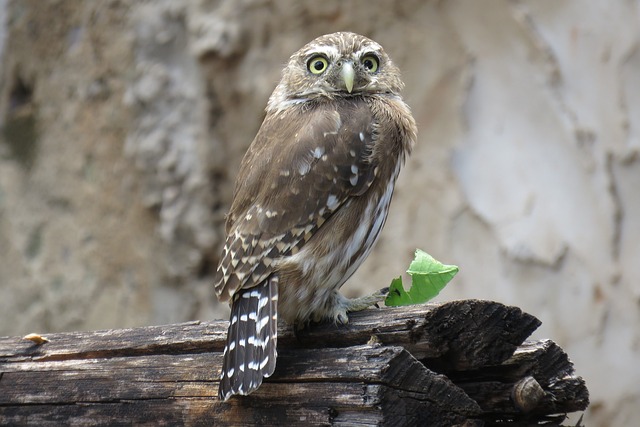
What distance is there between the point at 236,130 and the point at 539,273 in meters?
1.99

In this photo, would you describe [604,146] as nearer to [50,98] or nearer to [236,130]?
[236,130]

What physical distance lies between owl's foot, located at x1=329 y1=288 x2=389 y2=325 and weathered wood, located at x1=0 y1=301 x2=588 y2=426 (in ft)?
0.17

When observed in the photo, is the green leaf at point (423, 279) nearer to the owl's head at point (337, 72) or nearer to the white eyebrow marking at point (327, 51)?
the owl's head at point (337, 72)

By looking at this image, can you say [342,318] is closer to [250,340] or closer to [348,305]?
[348,305]

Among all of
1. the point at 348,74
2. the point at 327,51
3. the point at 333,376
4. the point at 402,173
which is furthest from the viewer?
the point at 402,173

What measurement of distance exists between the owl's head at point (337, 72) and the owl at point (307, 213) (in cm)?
12

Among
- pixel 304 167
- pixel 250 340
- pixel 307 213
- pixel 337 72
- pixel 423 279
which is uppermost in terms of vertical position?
pixel 337 72

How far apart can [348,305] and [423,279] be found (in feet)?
0.90

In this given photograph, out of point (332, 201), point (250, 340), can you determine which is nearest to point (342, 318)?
point (250, 340)

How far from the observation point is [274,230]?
130 inches

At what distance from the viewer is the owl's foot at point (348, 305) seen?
3123mm

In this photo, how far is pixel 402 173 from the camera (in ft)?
18.4

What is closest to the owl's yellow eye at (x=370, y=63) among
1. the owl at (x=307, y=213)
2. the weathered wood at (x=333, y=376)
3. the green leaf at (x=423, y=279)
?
the owl at (x=307, y=213)

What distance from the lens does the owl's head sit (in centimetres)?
386
